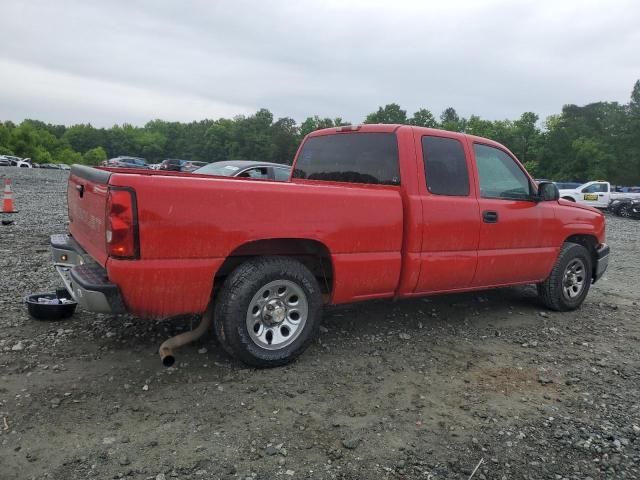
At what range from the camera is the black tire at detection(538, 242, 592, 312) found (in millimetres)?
5570

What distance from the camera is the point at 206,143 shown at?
11950cm

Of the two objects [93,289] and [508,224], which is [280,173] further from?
[93,289]

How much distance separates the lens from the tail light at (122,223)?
9.98 feet

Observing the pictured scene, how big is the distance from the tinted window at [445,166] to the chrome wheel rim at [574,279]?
1954 millimetres

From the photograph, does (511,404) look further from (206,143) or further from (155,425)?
(206,143)

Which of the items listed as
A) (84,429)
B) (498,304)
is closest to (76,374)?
(84,429)

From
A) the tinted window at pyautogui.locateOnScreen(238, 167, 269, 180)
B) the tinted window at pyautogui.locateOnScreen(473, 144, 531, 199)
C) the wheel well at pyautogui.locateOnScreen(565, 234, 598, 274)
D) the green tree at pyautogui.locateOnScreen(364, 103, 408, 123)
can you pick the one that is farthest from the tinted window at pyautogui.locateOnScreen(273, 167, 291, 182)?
the green tree at pyautogui.locateOnScreen(364, 103, 408, 123)

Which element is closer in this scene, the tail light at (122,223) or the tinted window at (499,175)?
the tail light at (122,223)

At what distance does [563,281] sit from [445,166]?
2223 mm

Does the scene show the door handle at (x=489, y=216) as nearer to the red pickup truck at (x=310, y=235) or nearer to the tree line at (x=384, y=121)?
the red pickup truck at (x=310, y=235)

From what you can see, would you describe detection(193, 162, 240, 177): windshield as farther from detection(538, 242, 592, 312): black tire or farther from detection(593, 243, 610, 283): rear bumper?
detection(593, 243, 610, 283): rear bumper

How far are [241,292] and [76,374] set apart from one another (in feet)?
4.21

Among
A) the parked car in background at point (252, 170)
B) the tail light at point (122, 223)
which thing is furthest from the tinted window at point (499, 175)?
the parked car in background at point (252, 170)

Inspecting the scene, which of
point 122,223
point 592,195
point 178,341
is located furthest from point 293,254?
point 592,195
